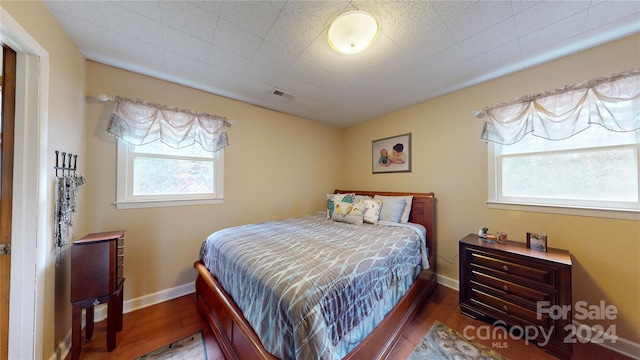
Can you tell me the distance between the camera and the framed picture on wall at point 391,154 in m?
3.00

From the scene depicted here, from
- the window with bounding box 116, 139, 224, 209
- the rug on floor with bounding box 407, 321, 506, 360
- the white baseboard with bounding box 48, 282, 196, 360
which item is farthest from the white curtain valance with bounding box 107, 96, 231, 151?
the rug on floor with bounding box 407, 321, 506, 360

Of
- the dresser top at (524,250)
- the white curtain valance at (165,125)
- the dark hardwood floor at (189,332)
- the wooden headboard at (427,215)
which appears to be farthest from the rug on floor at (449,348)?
the white curtain valance at (165,125)

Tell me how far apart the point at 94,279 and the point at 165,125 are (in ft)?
4.98

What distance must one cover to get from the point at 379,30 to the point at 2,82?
2.40 meters

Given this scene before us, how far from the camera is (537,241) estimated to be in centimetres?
181

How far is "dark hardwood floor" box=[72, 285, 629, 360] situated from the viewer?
1.54 m

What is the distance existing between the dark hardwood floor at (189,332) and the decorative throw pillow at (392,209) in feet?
3.23

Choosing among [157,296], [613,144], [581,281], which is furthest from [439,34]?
[157,296]

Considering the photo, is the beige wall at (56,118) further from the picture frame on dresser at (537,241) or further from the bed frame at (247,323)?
the picture frame on dresser at (537,241)

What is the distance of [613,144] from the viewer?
165 centimetres

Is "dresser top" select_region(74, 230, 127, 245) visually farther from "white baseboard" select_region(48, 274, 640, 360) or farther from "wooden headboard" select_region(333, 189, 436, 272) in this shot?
"wooden headboard" select_region(333, 189, 436, 272)

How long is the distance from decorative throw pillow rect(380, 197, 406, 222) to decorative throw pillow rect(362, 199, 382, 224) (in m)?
0.08

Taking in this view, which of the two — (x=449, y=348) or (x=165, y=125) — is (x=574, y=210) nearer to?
(x=449, y=348)

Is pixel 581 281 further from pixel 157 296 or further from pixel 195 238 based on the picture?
pixel 157 296
